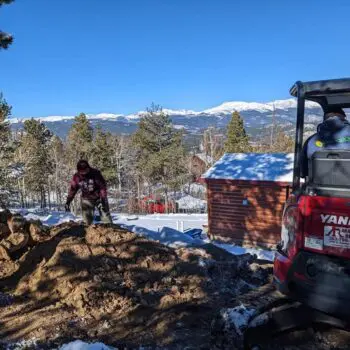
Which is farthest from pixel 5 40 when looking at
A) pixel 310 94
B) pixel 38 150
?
pixel 38 150

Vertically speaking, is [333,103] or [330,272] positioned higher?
[333,103]

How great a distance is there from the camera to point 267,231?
1767cm

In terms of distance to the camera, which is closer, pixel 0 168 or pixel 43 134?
pixel 0 168

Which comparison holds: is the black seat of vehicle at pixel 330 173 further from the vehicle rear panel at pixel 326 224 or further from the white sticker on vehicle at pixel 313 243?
the white sticker on vehicle at pixel 313 243

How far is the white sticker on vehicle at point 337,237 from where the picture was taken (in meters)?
2.82

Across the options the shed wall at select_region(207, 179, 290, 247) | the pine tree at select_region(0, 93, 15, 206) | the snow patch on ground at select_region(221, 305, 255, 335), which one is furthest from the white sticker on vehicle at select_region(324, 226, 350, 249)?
the pine tree at select_region(0, 93, 15, 206)

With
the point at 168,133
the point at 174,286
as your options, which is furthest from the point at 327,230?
the point at 168,133

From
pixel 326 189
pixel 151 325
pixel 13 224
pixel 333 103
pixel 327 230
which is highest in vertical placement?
pixel 333 103

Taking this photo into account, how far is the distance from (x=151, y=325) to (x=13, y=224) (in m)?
2.91

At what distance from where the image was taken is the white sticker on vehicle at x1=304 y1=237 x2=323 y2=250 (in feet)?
9.69

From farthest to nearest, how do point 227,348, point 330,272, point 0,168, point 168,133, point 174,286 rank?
point 168,133 → point 0,168 → point 174,286 → point 227,348 → point 330,272

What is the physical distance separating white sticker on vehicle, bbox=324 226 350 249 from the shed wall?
14.1 metres

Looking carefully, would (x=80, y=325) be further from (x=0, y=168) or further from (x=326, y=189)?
(x=0, y=168)

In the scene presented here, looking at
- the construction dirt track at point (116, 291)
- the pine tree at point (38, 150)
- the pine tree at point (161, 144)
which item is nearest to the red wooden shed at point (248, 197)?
the construction dirt track at point (116, 291)
